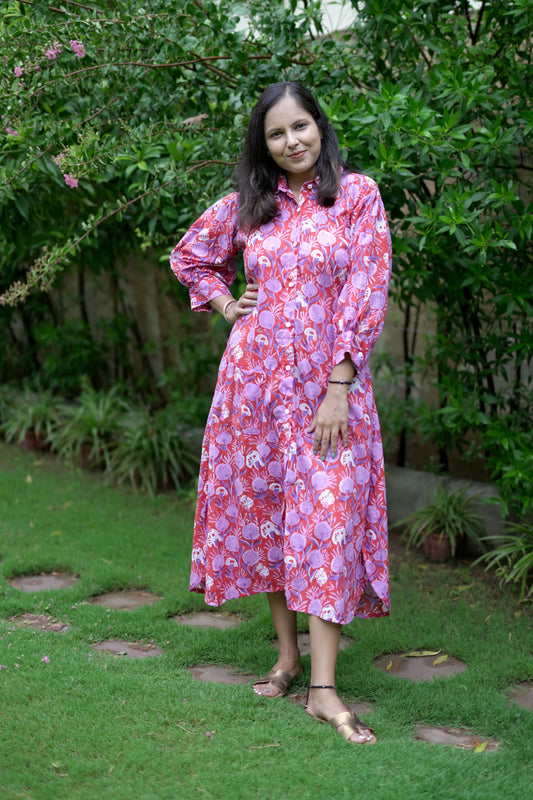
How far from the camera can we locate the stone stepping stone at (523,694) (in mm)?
2850

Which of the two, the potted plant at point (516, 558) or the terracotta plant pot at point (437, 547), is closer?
the potted plant at point (516, 558)

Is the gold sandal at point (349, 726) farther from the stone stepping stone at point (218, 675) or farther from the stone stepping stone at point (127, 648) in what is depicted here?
the stone stepping stone at point (127, 648)

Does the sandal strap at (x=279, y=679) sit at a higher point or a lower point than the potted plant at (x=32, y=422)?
lower

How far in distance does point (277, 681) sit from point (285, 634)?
16 centimetres

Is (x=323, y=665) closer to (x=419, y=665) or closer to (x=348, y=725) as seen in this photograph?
(x=348, y=725)

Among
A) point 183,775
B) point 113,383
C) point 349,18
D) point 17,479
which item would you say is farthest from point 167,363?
point 183,775

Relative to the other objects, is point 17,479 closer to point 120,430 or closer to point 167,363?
point 120,430

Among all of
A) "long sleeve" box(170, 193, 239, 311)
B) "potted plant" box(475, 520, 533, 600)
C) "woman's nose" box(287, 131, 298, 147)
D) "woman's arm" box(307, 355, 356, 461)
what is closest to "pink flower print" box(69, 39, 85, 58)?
"long sleeve" box(170, 193, 239, 311)

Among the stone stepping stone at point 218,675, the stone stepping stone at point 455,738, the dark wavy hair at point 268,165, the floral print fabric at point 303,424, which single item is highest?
the dark wavy hair at point 268,165

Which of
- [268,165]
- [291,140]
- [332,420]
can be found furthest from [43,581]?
[291,140]

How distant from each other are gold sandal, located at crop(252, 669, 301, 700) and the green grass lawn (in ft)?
0.20

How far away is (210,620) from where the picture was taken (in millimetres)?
3596

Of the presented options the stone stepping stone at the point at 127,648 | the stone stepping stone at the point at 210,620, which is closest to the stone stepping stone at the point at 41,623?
the stone stepping stone at the point at 127,648

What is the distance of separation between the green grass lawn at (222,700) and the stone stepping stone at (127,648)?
38 mm
